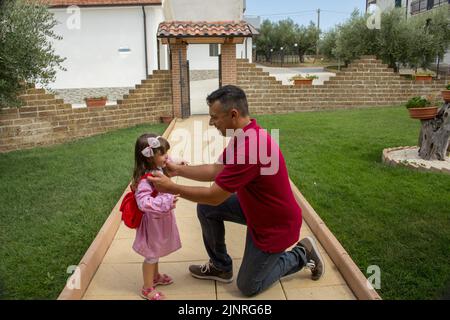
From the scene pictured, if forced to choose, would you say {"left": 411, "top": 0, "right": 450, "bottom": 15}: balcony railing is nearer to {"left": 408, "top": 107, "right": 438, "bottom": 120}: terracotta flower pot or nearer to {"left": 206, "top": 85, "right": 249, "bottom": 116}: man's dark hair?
{"left": 408, "top": 107, "right": 438, "bottom": 120}: terracotta flower pot

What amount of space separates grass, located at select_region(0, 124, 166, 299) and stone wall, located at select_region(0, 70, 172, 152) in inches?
29.3

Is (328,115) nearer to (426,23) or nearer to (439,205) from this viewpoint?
(439,205)

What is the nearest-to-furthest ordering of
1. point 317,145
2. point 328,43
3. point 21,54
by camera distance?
point 21,54, point 317,145, point 328,43

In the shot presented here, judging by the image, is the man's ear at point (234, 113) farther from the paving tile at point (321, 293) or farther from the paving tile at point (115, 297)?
the paving tile at point (115, 297)

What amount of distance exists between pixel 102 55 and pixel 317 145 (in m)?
14.4

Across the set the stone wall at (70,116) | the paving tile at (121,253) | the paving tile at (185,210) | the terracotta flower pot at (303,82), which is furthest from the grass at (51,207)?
the terracotta flower pot at (303,82)

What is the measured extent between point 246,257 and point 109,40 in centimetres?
1911

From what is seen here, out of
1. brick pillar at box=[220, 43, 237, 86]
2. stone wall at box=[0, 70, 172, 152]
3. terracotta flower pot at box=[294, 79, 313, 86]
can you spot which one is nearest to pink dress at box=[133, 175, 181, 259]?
stone wall at box=[0, 70, 172, 152]

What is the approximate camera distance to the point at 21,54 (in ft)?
25.3

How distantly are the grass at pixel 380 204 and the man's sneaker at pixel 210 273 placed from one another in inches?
48.2

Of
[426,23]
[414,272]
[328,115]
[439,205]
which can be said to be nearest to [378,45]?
[426,23]

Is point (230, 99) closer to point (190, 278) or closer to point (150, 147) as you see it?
point (150, 147)

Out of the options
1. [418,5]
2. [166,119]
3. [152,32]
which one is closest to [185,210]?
[166,119]

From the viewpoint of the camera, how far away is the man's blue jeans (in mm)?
3209
